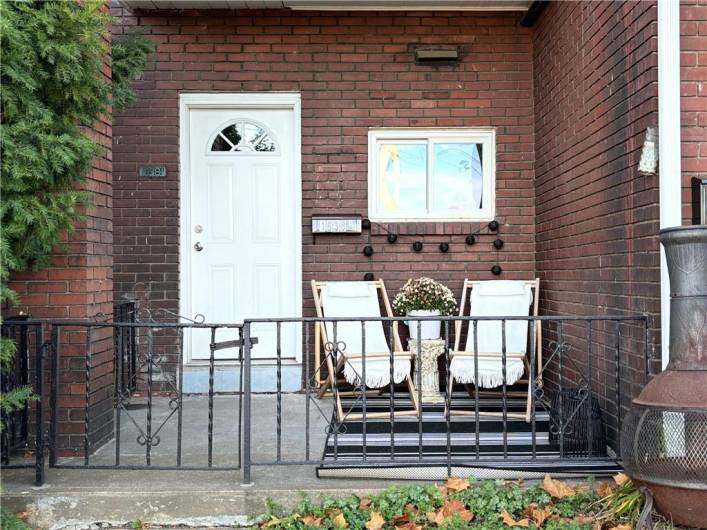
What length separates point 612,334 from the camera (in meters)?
3.68

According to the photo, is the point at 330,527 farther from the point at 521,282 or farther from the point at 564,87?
the point at 564,87

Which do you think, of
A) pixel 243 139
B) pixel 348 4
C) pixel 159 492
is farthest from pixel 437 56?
pixel 159 492

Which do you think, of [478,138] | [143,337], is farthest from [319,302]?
[478,138]

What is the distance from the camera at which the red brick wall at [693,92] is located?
10.1 ft

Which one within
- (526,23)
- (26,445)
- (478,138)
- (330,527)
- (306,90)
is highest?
(526,23)

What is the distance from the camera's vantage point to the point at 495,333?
192 inches

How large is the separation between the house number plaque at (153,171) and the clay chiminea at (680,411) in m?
3.79

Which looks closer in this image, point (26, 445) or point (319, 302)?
point (26, 445)

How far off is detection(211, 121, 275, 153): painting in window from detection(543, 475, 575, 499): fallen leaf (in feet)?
11.1

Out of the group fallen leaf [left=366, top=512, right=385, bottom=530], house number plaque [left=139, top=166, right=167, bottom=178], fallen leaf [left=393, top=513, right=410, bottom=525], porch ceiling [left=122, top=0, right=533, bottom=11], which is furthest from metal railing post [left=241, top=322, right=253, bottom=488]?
porch ceiling [left=122, top=0, right=533, bottom=11]

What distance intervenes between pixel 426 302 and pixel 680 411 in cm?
252

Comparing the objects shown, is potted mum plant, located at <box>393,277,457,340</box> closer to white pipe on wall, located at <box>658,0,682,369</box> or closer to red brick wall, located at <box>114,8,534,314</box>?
red brick wall, located at <box>114,8,534,314</box>

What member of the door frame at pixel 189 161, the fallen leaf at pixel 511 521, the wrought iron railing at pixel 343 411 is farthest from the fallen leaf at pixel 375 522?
the door frame at pixel 189 161

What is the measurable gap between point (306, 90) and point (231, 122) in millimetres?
670
